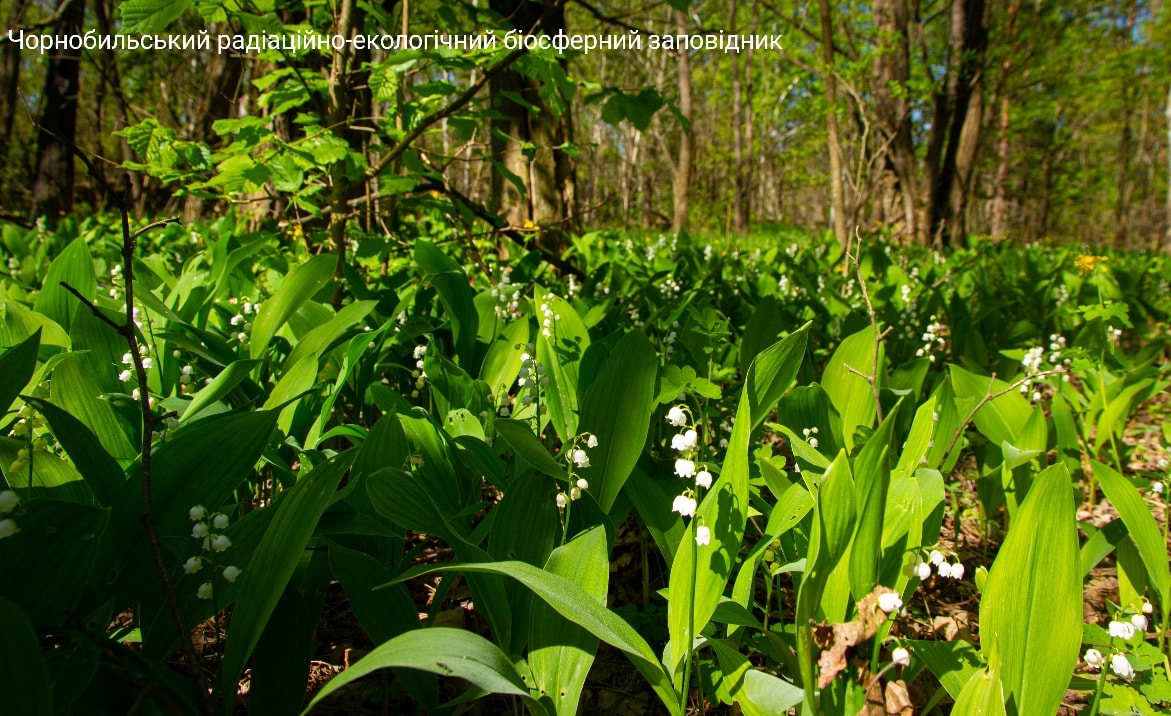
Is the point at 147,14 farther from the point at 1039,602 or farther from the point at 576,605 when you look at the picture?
the point at 1039,602

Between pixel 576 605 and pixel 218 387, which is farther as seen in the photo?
pixel 218 387

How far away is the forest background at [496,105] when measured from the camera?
2436mm

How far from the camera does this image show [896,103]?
30.5 ft

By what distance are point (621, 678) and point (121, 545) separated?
0.99 metres

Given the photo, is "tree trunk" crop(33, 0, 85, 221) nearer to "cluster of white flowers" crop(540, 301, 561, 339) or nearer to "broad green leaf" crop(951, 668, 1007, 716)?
"cluster of white flowers" crop(540, 301, 561, 339)

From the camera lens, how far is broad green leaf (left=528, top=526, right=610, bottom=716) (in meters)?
1.13

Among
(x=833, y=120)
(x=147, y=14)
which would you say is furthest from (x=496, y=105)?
(x=833, y=120)

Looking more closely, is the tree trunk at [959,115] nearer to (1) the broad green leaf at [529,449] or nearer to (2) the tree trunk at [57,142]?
(1) the broad green leaf at [529,449]

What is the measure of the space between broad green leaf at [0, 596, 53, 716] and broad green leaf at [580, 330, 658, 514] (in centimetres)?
88

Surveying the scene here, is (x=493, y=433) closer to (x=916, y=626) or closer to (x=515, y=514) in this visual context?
(x=515, y=514)

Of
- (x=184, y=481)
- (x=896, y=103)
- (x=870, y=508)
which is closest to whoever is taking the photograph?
(x=870, y=508)

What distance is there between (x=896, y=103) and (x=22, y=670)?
10.5 meters

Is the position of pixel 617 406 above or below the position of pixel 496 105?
below

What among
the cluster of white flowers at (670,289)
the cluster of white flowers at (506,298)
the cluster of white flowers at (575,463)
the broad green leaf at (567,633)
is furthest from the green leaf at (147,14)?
the cluster of white flowers at (670,289)
